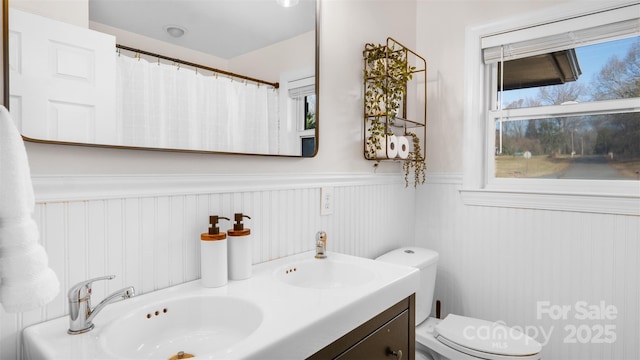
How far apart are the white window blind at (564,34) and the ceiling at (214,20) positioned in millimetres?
1143

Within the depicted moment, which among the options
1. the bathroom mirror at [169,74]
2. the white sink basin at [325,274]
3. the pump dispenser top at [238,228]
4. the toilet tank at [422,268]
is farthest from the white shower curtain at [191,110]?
the toilet tank at [422,268]

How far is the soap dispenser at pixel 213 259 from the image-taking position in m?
1.05

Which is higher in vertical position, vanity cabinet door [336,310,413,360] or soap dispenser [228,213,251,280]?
soap dispenser [228,213,251,280]

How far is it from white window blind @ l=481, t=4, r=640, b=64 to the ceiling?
1.14m

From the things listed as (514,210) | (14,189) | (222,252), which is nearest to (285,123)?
(222,252)

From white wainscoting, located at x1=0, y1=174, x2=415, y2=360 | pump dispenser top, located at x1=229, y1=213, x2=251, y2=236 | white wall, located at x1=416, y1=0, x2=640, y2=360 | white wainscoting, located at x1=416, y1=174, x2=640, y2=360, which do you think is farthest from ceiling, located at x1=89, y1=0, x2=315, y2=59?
white wainscoting, located at x1=416, y1=174, x2=640, y2=360

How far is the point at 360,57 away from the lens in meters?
1.80

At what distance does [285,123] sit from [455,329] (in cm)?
124

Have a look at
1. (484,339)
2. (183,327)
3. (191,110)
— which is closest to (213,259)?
(183,327)

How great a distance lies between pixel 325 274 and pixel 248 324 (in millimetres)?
517

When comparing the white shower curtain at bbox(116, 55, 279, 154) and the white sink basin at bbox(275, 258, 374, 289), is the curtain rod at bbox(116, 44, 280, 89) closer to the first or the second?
the white shower curtain at bbox(116, 55, 279, 154)

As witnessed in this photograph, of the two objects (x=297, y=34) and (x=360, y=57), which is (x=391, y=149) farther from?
(x=297, y=34)

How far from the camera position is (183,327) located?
3.11 feet

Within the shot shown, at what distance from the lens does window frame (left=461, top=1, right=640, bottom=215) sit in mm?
Result: 1725
